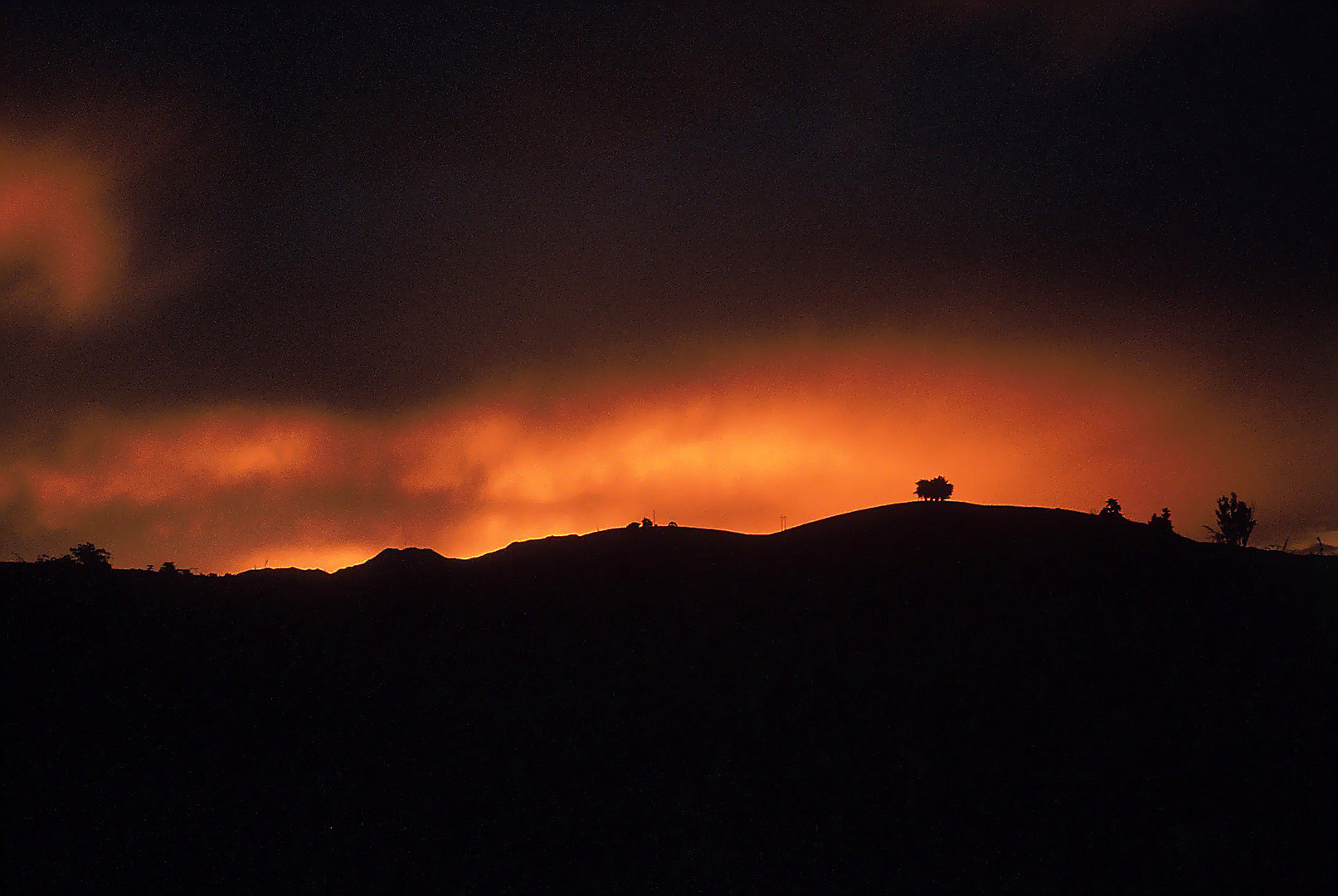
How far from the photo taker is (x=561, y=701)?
99.8ft

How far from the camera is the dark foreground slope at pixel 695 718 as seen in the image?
23938mm

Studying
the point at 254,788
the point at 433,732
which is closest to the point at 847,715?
the point at 433,732

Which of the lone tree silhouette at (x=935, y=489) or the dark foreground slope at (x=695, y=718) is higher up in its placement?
the lone tree silhouette at (x=935, y=489)

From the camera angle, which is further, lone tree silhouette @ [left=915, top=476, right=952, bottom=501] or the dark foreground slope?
lone tree silhouette @ [left=915, top=476, right=952, bottom=501]

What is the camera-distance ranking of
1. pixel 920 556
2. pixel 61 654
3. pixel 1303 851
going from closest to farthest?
pixel 1303 851 < pixel 61 654 < pixel 920 556

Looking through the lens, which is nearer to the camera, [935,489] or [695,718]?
[695,718]

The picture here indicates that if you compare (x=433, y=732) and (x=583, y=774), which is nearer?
(x=583, y=774)

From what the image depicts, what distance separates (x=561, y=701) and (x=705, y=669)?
591 centimetres

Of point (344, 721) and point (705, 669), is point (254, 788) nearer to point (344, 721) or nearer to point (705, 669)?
point (344, 721)

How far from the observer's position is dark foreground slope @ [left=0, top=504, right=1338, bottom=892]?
78.5ft

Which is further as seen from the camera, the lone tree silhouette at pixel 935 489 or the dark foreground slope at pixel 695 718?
the lone tree silhouette at pixel 935 489

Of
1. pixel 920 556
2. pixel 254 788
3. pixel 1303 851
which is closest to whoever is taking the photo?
pixel 1303 851

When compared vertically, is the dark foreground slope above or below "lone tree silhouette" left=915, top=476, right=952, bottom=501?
below

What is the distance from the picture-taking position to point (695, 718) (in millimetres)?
29328
